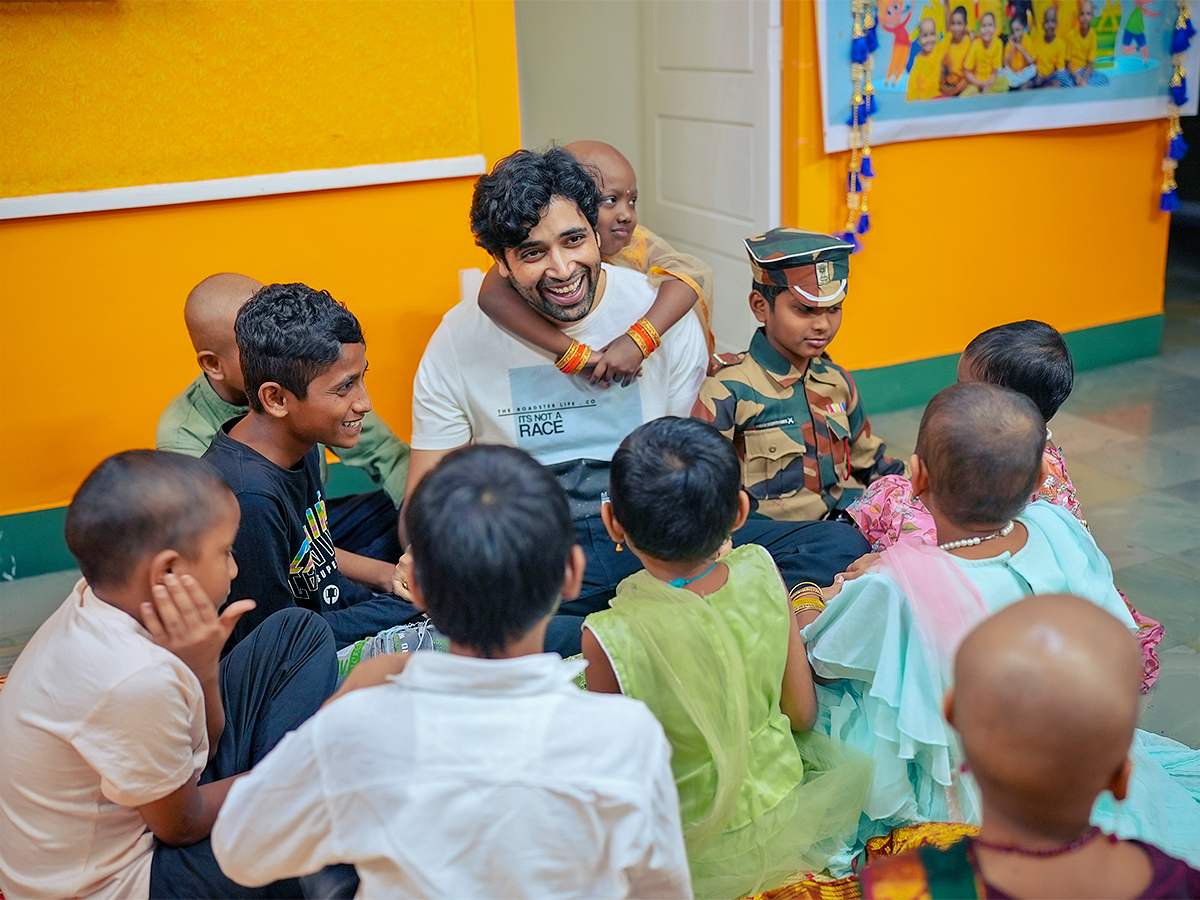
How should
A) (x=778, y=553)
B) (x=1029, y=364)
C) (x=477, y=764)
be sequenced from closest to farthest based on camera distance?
(x=477, y=764), (x=1029, y=364), (x=778, y=553)

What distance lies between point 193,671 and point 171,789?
0.55 feet

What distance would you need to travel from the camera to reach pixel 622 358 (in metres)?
2.42

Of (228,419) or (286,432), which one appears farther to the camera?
(228,419)

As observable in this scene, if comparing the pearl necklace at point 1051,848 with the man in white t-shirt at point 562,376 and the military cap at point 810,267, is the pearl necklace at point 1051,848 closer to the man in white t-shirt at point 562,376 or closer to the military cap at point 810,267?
the man in white t-shirt at point 562,376

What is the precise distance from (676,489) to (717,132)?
116 inches

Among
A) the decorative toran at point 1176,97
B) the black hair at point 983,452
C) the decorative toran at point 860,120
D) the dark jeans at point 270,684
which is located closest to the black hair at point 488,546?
the dark jeans at point 270,684

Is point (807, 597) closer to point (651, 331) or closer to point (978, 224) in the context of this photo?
point (651, 331)

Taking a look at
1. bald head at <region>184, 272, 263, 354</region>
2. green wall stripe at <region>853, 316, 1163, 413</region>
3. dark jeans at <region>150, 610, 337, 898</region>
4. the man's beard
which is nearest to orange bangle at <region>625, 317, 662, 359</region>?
the man's beard

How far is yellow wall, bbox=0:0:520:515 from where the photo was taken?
9.70 ft

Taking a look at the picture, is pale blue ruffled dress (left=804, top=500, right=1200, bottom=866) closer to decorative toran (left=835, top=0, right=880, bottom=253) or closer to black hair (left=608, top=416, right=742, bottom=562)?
black hair (left=608, top=416, right=742, bottom=562)

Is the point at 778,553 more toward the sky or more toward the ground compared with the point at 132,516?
more toward the ground

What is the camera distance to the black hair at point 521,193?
2.27 meters

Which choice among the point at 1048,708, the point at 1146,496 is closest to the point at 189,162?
the point at 1048,708

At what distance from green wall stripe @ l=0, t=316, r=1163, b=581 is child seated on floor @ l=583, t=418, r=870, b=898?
2.16 metres
